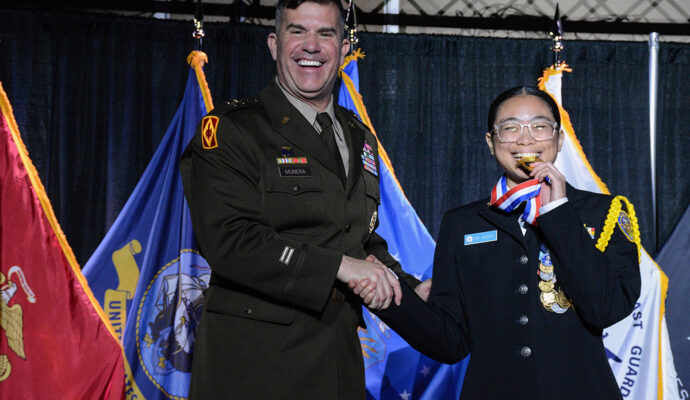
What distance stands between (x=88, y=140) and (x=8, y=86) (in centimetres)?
54

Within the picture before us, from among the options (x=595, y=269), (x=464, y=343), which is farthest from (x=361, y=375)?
(x=595, y=269)

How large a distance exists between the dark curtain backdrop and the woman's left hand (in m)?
2.47

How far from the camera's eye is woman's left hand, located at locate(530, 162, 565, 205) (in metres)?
1.52

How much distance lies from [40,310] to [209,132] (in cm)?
151

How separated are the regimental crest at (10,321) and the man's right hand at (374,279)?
173 centimetres

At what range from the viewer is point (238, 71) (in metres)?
3.94

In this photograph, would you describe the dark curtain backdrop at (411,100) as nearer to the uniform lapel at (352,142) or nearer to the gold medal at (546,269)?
the uniform lapel at (352,142)

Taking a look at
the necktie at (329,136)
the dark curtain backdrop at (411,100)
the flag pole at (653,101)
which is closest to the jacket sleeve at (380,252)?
the necktie at (329,136)

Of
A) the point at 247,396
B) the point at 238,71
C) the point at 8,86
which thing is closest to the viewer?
the point at 247,396

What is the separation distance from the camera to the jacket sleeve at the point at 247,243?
1.57 m

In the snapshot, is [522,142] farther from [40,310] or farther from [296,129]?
[40,310]

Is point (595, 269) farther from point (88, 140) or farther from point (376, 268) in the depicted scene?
point (88, 140)

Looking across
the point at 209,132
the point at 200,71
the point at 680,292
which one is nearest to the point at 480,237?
the point at 209,132

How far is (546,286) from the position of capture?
1.62m
